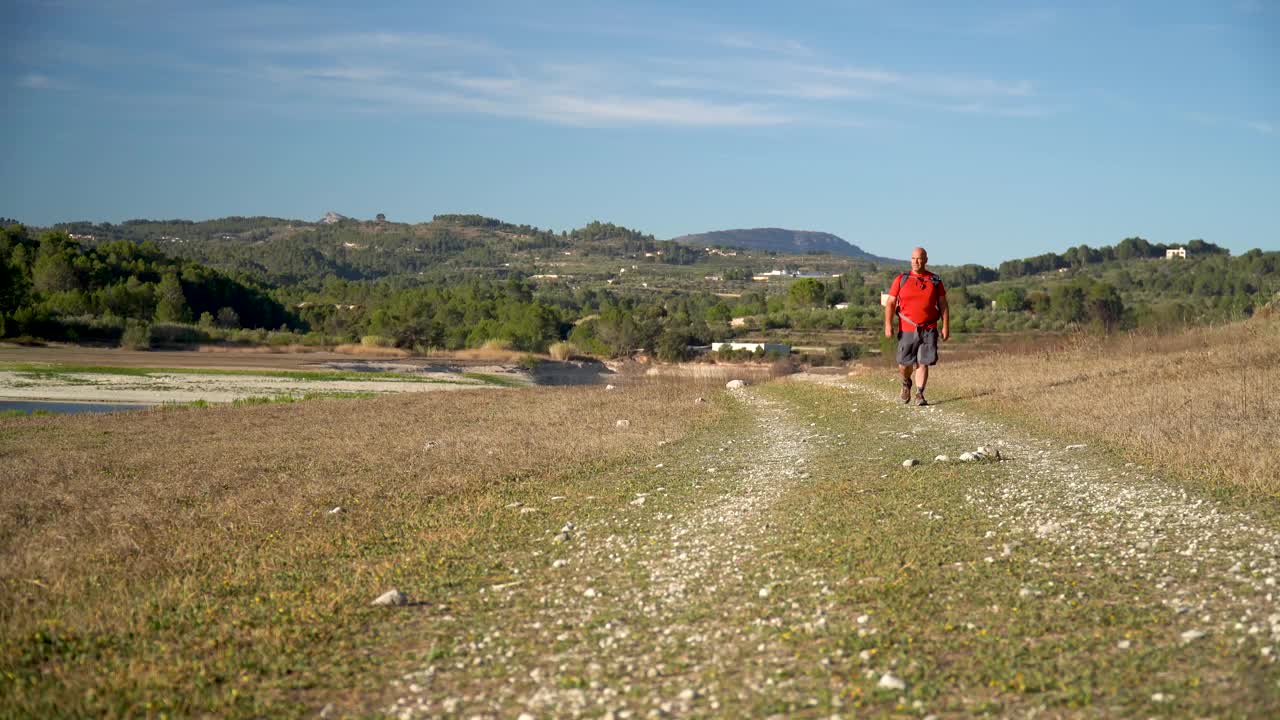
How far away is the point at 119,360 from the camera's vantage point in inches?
2048

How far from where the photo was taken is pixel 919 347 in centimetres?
1505

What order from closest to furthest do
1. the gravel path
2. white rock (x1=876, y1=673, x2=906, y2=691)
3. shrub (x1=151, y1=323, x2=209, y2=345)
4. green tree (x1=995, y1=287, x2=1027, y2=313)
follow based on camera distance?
white rock (x1=876, y1=673, x2=906, y2=691) → the gravel path → shrub (x1=151, y1=323, x2=209, y2=345) → green tree (x1=995, y1=287, x2=1027, y2=313)

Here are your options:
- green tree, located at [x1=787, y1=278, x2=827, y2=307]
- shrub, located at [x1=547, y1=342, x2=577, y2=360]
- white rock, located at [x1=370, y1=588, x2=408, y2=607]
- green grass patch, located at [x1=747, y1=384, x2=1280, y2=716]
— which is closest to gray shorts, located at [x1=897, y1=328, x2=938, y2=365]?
green grass patch, located at [x1=747, y1=384, x2=1280, y2=716]

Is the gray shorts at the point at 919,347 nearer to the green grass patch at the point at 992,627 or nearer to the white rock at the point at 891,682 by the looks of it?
the green grass patch at the point at 992,627

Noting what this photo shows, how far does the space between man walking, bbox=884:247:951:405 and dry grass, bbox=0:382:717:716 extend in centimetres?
367

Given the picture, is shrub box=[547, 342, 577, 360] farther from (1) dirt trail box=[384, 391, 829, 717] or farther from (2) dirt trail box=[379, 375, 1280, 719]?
(1) dirt trail box=[384, 391, 829, 717]

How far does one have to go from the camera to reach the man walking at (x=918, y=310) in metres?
14.5

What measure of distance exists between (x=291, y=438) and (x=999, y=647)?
15607mm

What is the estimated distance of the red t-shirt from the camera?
1452 centimetres

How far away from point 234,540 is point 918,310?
31.5ft

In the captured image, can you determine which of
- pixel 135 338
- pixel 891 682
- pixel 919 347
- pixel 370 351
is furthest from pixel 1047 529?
pixel 370 351

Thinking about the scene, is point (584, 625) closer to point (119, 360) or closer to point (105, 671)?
point (105, 671)

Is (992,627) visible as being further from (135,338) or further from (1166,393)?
(135,338)

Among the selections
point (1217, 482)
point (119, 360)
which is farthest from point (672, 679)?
point (119, 360)
